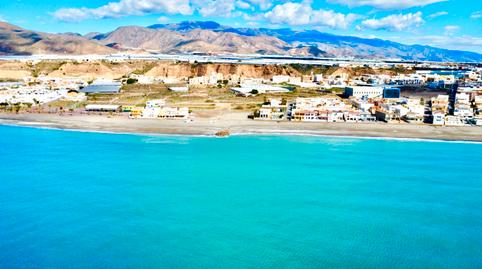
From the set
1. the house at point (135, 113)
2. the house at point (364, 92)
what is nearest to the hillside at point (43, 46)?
the house at point (135, 113)

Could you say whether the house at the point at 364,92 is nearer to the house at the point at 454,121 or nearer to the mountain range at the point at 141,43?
the house at the point at 454,121

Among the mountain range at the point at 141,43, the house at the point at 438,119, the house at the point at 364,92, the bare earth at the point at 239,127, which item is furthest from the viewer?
Answer: the mountain range at the point at 141,43

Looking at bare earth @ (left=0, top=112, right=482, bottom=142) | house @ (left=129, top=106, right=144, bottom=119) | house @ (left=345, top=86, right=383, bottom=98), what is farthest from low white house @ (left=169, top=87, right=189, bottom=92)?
house @ (left=345, top=86, right=383, bottom=98)

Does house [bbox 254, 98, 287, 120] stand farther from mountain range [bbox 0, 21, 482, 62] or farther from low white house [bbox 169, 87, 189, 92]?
mountain range [bbox 0, 21, 482, 62]

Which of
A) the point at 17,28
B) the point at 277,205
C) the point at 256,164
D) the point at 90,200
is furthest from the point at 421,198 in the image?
the point at 17,28

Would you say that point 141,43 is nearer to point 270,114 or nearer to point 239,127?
point 270,114

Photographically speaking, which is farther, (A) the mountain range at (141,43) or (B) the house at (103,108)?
(A) the mountain range at (141,43)
